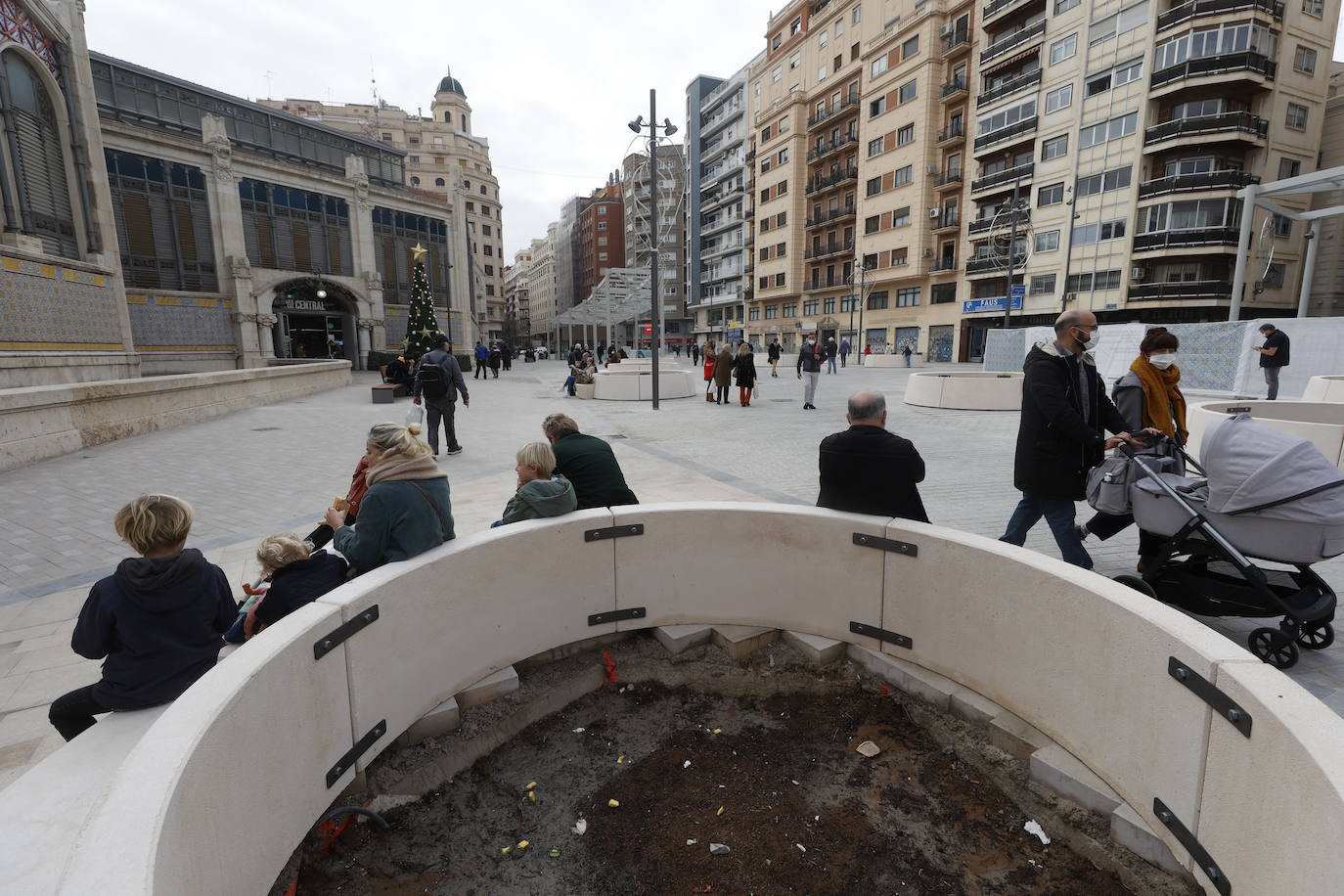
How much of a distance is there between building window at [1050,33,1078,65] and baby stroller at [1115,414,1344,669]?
141 feet

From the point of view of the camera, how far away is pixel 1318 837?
5.79ft

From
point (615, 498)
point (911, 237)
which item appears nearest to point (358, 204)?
point (911, 237)

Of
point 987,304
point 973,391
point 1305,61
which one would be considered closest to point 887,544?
point 973,391

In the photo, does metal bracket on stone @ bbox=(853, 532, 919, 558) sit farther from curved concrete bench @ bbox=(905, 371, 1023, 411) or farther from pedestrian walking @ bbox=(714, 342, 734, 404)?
pedestrian walking @ bbox=(714, 342, 734, 404)

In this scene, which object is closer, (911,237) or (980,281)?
(980,281)

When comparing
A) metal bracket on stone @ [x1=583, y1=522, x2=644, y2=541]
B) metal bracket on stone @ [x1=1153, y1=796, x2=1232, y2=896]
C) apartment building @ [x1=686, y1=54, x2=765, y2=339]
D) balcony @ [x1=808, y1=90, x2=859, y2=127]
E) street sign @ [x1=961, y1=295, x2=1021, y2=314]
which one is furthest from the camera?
apartment building @ [x1=686, y1=54, x2=765, y2=339]

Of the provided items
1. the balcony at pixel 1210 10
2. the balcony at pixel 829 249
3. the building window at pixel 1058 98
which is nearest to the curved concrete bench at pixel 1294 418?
the balcony at pixel 1210 10

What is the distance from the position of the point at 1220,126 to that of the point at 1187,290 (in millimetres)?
7656

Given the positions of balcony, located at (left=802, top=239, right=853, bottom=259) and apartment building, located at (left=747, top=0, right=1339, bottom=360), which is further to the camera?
balcony, located at (left=802, top=239, right=853, bottom=259)

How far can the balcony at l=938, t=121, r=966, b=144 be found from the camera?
43125mm

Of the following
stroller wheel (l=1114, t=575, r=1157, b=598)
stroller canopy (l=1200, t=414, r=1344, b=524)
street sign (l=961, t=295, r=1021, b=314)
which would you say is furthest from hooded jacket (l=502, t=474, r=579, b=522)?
street sign (l=961, t=295, r=1021, b=314)

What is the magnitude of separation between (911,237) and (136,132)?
141 ft

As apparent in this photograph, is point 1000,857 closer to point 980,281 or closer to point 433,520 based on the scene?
point 433,520

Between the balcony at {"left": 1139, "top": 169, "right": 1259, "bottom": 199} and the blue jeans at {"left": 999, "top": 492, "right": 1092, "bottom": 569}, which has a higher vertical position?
the balcony at {"left": 1139, "top": 169, "right": 1259, "bottom": 199}
